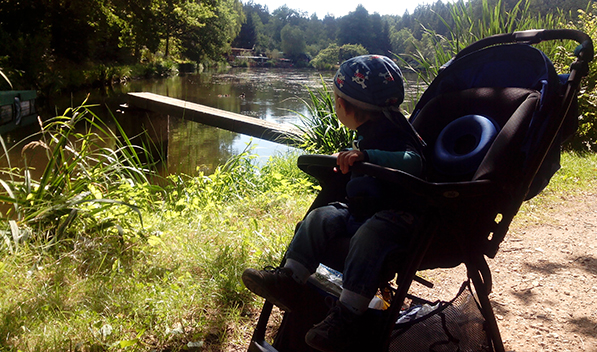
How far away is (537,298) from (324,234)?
1.63 m

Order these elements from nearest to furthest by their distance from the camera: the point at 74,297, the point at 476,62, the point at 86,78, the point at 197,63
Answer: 1. the point at 476,62
2. the point at 74,297
3. the point at 86,78
4. the point at 197,63

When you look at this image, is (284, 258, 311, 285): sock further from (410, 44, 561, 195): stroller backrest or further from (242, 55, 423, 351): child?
(410, 44, 561, 195): stroller backrest

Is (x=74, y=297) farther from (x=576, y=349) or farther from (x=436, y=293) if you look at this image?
(x=576, y=349)

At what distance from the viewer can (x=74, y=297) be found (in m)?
2.13

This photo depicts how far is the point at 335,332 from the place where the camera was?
1.42 m

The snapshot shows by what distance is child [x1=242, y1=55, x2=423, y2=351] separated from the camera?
1445mm

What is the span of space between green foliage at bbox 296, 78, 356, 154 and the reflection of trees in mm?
2346

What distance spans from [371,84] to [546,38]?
771mm

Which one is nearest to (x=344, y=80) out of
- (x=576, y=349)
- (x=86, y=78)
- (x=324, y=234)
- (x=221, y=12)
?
(x=324, y=234)

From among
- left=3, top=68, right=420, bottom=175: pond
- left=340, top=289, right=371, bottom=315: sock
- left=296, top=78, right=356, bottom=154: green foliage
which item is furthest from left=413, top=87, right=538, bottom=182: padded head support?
left=296, top=78, right=356, bottom=154: green foliage

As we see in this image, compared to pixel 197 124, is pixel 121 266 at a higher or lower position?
higher

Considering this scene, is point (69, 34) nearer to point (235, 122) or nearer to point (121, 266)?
point (235, 122)

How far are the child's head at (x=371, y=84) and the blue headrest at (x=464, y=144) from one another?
319mm

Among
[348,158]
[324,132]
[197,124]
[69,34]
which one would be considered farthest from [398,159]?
[69,34]
